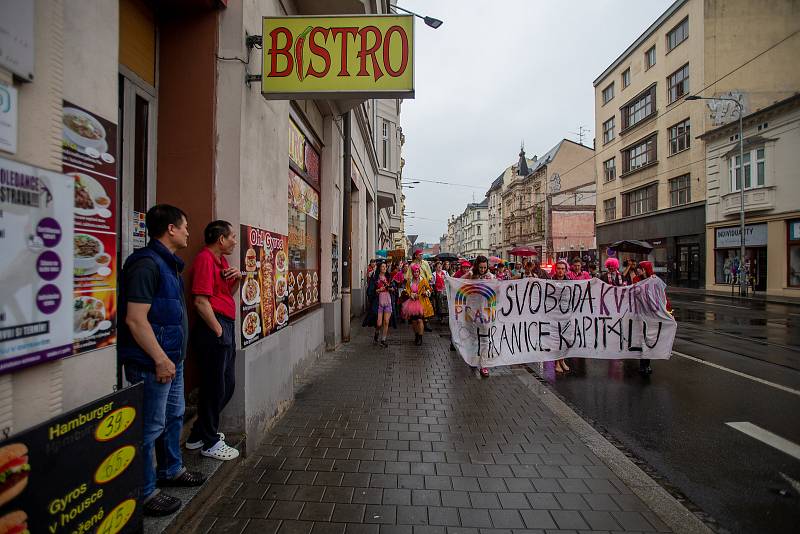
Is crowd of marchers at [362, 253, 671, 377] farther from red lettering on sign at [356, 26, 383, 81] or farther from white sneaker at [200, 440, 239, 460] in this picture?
white sneaker at [200, 440, 239, 460]

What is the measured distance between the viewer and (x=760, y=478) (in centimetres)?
366

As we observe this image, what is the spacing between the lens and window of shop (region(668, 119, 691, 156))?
29.3 meters

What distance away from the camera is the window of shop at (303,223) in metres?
6.60

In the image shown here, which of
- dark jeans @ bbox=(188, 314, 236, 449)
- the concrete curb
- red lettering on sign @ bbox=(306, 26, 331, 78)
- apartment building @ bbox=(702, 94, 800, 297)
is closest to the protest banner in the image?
the concrete curb

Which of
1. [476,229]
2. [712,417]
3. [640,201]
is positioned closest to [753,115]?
[640,201]

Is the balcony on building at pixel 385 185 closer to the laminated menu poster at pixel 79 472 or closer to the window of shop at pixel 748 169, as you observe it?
Answer: the laminated menu poster at pixel 79 472

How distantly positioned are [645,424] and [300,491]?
3.86 metres

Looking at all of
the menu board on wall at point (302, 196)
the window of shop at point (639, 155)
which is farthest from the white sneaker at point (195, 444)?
the window of shop at point (639, 155)

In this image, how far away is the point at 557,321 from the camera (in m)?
7.18

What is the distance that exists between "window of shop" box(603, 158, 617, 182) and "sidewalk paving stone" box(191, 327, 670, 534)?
1511 inches

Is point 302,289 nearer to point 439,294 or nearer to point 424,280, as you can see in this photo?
point 424,280

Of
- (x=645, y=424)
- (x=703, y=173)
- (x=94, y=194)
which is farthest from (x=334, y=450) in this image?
(x=703, y=173)

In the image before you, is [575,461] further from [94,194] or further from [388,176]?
[388,176]

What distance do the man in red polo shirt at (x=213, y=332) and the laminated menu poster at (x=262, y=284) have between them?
375mm
